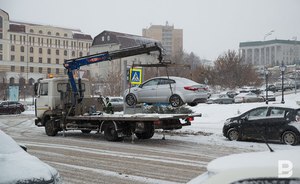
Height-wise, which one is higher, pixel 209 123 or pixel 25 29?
pixel 25 29

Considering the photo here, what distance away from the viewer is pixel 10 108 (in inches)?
1625

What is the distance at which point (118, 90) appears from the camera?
50281mm

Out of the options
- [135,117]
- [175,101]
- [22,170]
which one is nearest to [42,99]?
[135,117]

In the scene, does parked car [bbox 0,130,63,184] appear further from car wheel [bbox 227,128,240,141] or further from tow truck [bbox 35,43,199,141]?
car wheel [bbox 227,128,240,141]

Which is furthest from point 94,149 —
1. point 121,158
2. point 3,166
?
point 3,166

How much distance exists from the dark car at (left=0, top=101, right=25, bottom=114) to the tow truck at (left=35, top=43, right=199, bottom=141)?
2432 cm

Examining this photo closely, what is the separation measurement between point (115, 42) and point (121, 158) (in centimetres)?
8232

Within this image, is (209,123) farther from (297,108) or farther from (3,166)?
(3,166)

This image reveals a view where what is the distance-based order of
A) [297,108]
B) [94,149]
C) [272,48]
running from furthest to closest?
[272,48], [297,108], [94,149]

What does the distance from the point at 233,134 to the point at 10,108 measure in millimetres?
31069

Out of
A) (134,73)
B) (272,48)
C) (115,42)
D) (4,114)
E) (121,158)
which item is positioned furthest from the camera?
(272,48)

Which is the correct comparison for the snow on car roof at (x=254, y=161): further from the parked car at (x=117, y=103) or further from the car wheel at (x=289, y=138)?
the parked car at (x=117, y=103)

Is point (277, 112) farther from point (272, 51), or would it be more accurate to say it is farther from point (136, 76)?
point (272, 51)

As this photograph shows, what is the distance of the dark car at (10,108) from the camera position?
4078 cm
